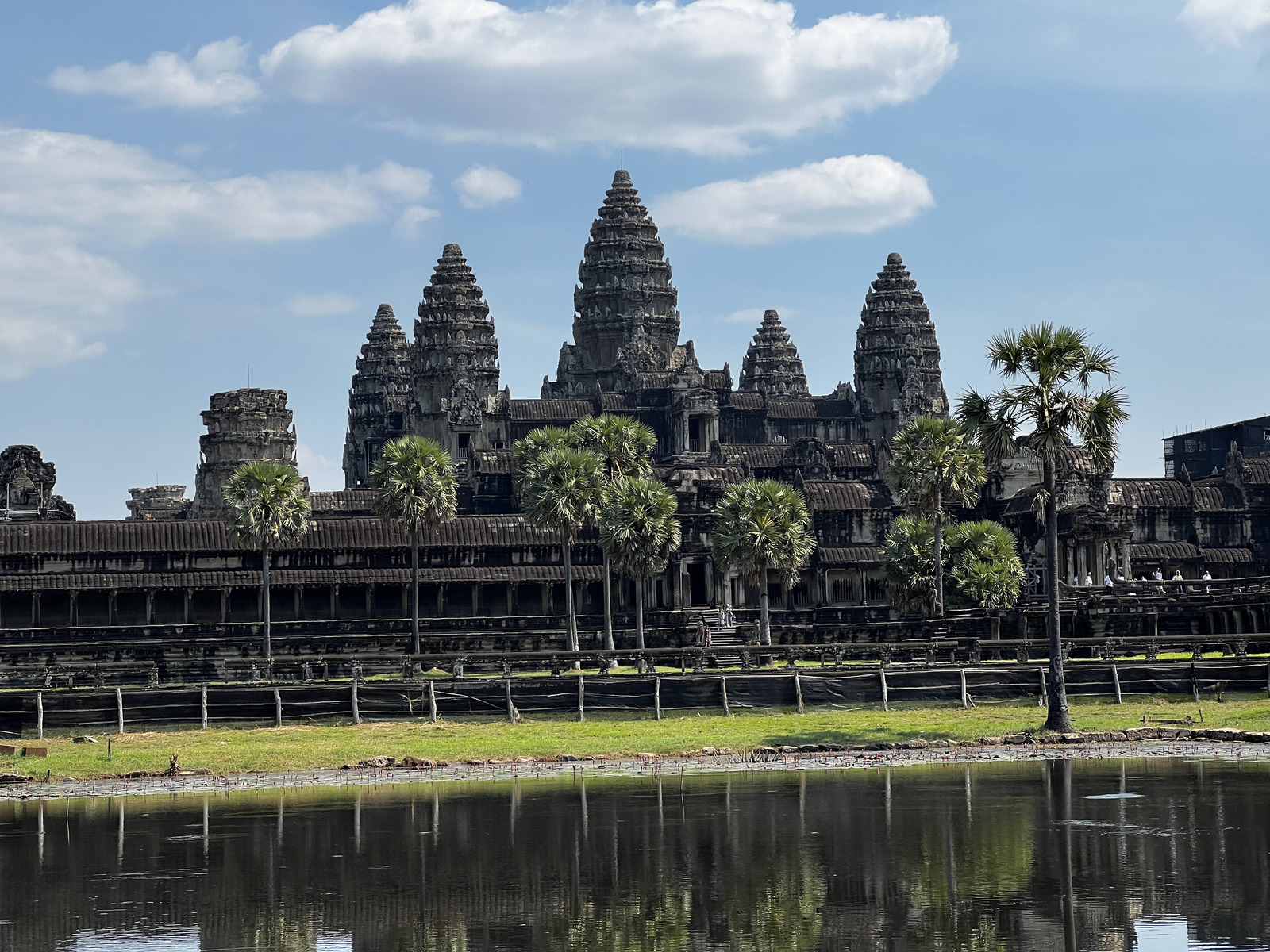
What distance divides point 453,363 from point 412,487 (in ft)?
197

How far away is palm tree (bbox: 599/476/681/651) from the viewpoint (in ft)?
256

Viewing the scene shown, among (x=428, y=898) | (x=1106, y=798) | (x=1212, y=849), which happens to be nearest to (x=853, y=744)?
(x=1106, y=798)

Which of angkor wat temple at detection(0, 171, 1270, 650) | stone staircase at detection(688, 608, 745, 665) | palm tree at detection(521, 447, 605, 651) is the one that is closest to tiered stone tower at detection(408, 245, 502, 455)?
angkor wat temple at detection(0, 171, 1270, 650)

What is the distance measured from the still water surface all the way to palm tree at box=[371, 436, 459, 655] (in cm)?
4610

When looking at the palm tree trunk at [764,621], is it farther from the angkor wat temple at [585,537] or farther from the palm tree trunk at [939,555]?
the angkor wat temple at [585,537]

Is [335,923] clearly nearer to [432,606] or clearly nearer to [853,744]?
[853,744]

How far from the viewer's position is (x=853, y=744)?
41.2 metres

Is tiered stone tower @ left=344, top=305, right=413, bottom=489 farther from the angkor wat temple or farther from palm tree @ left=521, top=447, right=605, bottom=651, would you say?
palm tree @ left=521, top=447, right=605, bottom=651

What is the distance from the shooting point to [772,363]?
178 metres

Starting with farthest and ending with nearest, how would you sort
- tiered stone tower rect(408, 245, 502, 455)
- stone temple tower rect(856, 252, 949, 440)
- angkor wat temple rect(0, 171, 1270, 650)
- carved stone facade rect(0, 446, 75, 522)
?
1. stone temple tower rect(856, 252, 949, 440)
2. tiered stone tower rect(408, 245, 502, 455)
3. carved stone facade rect(0, 446, 75, 522)
4. angkor wat temple rect(0, 171, 1270, 650)

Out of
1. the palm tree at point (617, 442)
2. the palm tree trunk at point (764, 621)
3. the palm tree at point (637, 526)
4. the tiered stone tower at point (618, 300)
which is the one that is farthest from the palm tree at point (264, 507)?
the tiered stone tower at point (618, 300)

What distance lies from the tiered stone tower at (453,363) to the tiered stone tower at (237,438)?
1917 centimetres

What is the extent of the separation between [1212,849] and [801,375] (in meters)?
155

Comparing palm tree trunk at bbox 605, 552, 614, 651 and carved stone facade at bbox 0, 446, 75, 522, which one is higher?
carved stone facade at bbox 0, 446, 75, 522
